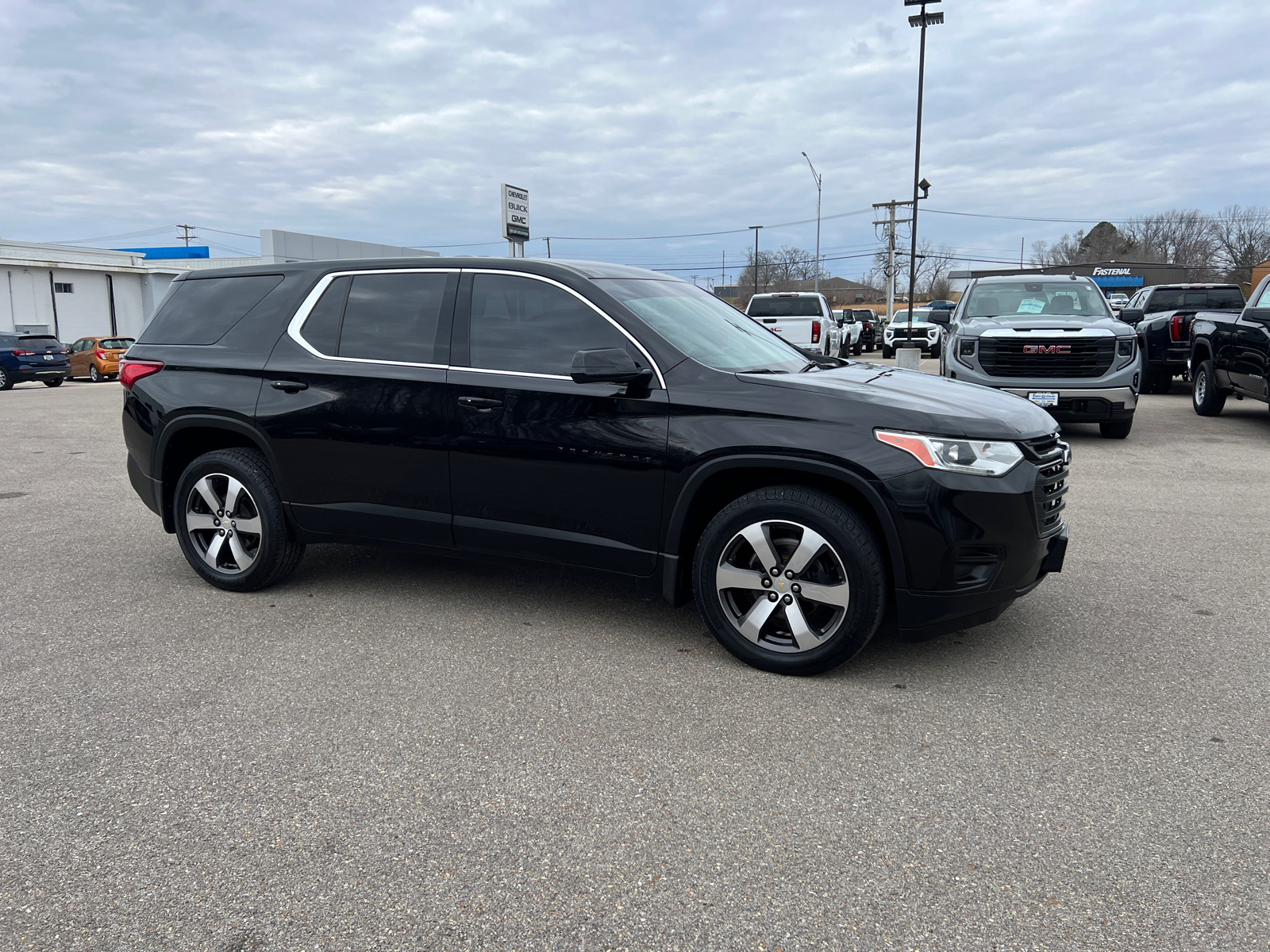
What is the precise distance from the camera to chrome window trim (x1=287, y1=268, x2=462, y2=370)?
4598 millimetres

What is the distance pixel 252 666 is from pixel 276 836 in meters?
1.46

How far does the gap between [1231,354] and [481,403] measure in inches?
427

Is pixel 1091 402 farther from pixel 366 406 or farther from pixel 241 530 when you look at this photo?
pixel 241 530

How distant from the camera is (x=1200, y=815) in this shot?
9.22 ft

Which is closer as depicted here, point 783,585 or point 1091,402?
point 783,585

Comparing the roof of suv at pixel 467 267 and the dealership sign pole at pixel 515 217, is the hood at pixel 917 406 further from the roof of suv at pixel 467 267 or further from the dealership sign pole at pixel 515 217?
the dealership sign pole at pixel 515 217

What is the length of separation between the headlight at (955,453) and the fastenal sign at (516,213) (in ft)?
51.8

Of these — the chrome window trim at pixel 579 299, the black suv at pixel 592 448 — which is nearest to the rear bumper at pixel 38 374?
the black suv at pixel 592 448

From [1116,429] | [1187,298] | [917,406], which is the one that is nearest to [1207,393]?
[1116,429]

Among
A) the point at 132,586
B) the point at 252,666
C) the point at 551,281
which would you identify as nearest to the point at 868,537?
the point at 551,281

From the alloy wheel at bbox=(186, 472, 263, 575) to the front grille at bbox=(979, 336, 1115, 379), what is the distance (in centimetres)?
819

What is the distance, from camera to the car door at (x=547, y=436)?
4039 millimetres

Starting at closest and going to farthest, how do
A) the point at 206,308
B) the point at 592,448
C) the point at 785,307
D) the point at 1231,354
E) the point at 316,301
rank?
the point at 592,448, the point at 316,301, the point at 206,308, the point at 1231,354, the point at 785,307

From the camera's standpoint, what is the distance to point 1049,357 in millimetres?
10094
